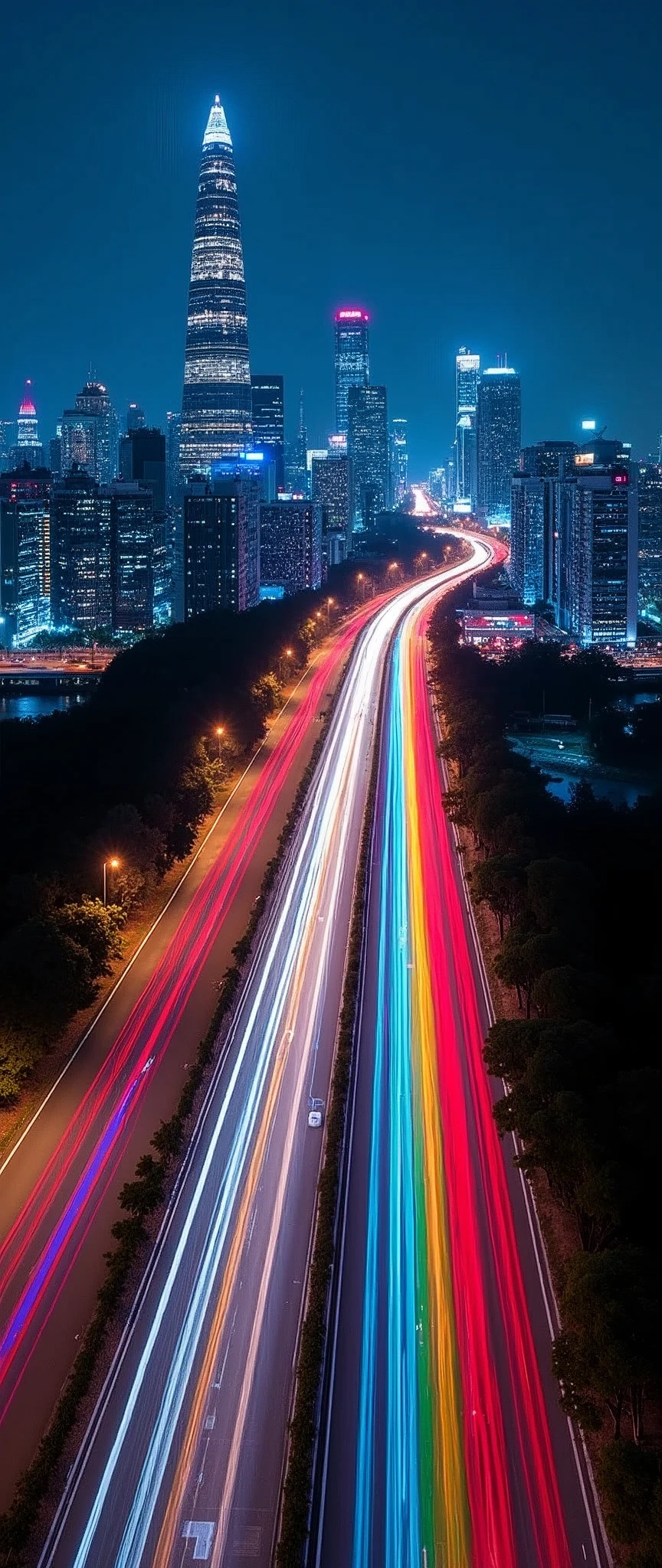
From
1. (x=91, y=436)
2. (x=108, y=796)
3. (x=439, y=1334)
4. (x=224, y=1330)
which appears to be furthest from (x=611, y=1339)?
(x=91, y=436)

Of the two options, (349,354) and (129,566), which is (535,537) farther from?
(349,354)

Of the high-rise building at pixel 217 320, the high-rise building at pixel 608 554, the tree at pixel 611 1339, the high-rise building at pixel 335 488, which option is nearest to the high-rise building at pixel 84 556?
the high-rise building at pixel 217 320

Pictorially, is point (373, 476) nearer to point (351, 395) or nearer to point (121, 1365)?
point (351, 395)

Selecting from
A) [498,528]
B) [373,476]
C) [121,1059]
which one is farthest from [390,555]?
[121,1059]

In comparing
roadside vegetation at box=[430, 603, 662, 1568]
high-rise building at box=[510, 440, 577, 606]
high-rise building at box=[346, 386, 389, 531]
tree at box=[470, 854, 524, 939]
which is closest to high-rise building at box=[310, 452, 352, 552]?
high-rise building at box=[510, 440, 577, 606]

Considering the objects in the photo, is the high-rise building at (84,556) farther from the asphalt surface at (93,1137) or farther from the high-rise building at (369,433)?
the high-rise building at (369,433)

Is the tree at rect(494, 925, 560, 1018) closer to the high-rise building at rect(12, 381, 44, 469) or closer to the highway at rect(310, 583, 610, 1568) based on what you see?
the highway at rect(310, 583, 610, 1568)
